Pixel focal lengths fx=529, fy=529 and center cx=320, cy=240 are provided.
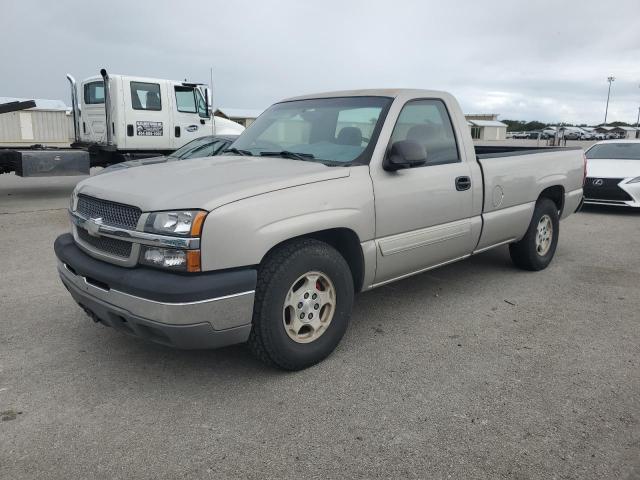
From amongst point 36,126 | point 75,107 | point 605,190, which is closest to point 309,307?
point 605,190

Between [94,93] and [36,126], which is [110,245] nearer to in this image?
[94,93]

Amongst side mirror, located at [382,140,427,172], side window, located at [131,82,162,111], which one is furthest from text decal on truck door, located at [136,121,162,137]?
side mirror, located at [382,140,427,172]

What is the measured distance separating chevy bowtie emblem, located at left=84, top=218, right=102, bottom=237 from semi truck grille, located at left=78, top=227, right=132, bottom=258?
50 millimetres

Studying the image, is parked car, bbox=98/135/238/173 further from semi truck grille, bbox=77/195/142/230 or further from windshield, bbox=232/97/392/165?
semi truck grille, bbox=77/195/142/230

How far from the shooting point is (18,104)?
31.8 ft

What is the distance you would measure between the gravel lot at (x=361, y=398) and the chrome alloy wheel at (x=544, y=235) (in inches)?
35.3

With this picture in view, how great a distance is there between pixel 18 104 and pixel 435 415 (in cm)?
980

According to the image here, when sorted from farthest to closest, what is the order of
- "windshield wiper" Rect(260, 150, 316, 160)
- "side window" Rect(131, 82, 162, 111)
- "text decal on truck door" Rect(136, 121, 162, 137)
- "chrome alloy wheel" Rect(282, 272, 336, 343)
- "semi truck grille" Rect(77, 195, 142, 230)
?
"text decal on truck door" Rect(136, 121, 162, 137) → "side window" Rect(131, 82, 162, 111) → "windshield wiper" Rect(260, 150, 316, 160) → "chrome alloy wheel" Rect(282, 272, 336, 343) → "semi truck grille" Rect(77, 195, 142, 230)

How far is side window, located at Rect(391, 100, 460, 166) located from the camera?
404 centimetres

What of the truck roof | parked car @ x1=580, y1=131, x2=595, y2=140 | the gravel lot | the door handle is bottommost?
the gravel lot

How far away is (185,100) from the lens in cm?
1216

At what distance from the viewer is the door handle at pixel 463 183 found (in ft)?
14.1

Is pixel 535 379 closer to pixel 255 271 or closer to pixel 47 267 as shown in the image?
pixel 255 271

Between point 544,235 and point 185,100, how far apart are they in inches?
355
